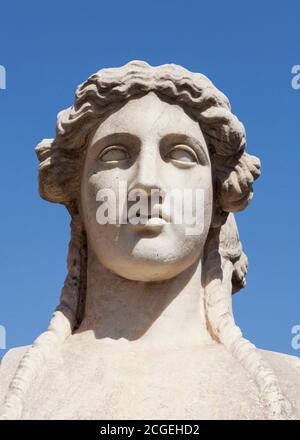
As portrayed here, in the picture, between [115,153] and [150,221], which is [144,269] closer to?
[150,221]

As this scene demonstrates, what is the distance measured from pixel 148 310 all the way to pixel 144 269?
1.08ft

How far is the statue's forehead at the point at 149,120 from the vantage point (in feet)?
27.1

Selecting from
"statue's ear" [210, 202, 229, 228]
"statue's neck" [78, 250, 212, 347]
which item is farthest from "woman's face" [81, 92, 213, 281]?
"statue's ear" [210, 202, 229, 228]

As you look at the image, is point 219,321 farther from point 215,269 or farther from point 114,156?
point 114,156

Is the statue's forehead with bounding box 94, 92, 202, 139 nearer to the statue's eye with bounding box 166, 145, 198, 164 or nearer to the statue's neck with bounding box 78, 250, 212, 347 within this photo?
the statue's eye with bounding box 166, 145, 198, 164

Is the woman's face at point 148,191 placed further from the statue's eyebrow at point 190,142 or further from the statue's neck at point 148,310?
the statue's neck at point 148,310

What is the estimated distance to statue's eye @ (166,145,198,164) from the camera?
8.34m

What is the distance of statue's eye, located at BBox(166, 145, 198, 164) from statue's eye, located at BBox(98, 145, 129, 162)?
0.32 m

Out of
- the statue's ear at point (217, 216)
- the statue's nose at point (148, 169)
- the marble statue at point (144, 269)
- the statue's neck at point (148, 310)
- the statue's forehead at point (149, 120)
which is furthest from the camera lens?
the statue's ear at point (217, 216)

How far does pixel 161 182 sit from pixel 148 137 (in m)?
0.35

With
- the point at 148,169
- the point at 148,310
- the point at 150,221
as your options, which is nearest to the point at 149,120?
the point at 148,169

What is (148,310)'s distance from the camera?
823 centimetres

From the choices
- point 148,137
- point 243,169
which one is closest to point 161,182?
point 148,137

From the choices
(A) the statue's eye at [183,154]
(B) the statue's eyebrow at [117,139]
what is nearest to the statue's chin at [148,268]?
(A) the statue's eye at [183,154]
